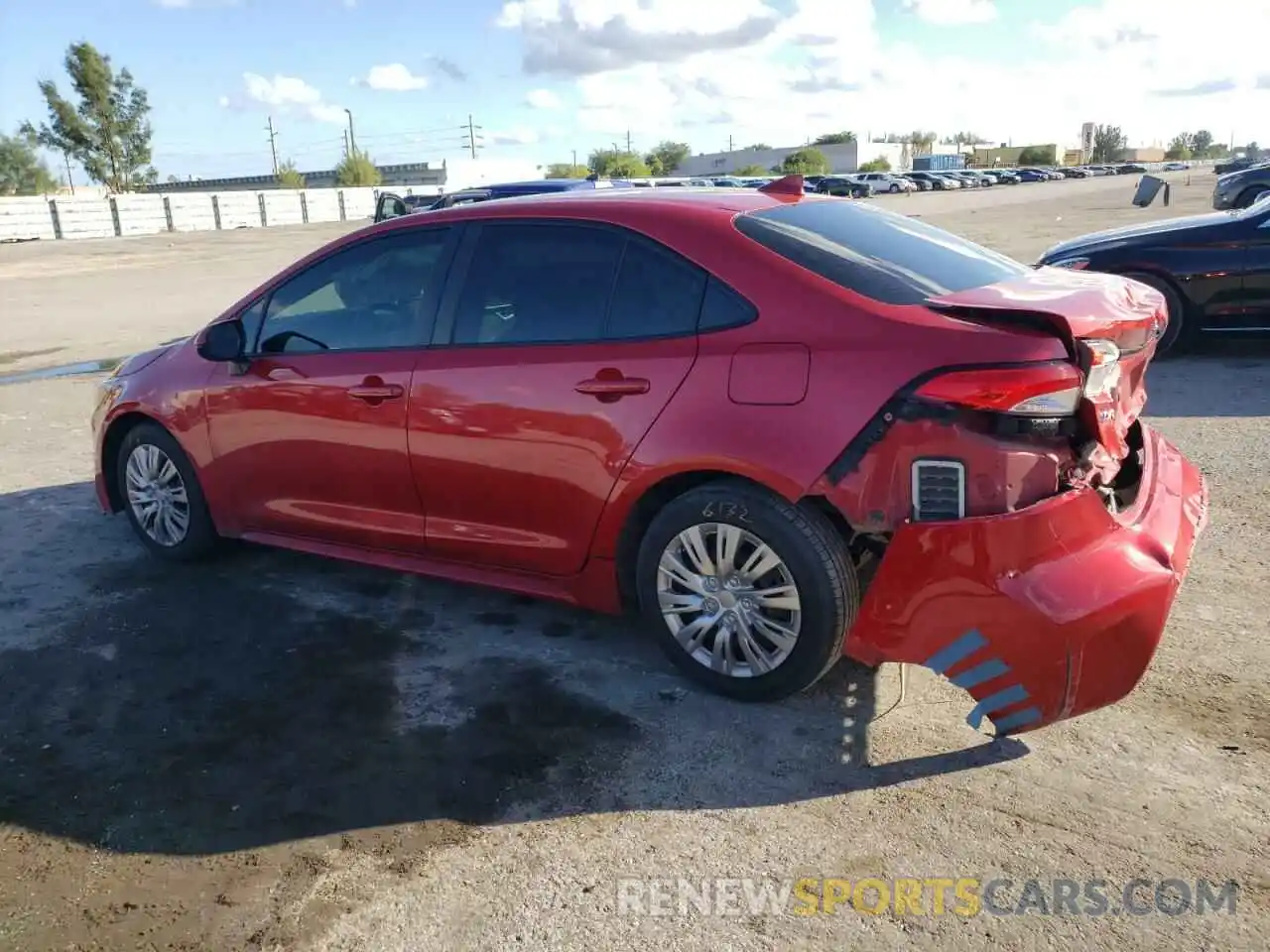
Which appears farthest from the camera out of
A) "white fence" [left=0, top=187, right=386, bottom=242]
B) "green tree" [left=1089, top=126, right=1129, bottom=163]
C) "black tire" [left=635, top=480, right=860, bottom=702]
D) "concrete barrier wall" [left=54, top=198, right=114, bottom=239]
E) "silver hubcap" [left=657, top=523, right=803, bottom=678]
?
"green tree" [left=1089, top=126, right=1129, bottom=163]

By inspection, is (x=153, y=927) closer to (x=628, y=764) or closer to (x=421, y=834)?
(x=421, y=834)

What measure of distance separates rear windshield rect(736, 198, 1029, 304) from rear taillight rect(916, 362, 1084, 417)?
416mm

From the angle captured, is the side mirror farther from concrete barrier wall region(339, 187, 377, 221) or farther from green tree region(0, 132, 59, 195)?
green tree region(0, 132, 59, 195)

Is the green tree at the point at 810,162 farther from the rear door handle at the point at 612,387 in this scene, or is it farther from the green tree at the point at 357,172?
the rear door handle at the point at 612,387

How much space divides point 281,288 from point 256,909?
2.90m

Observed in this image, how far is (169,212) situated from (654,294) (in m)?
57.0

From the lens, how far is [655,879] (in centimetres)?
279

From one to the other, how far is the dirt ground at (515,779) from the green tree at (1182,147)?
182m

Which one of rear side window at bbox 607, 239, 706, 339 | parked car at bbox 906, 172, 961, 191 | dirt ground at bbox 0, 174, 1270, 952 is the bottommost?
dirt ground at bbox 0, 174, 1270, 952

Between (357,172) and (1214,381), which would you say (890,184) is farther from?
(1214,381)

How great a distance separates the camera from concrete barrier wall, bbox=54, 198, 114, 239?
162ft

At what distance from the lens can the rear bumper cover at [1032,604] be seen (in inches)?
117

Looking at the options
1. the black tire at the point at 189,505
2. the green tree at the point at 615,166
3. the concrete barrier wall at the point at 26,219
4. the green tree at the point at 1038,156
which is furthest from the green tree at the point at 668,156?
the black tire at the point at 189,505

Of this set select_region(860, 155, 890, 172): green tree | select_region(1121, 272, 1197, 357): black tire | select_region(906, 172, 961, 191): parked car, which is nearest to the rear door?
select_region(1121, 272, 1197, 357): black tire
